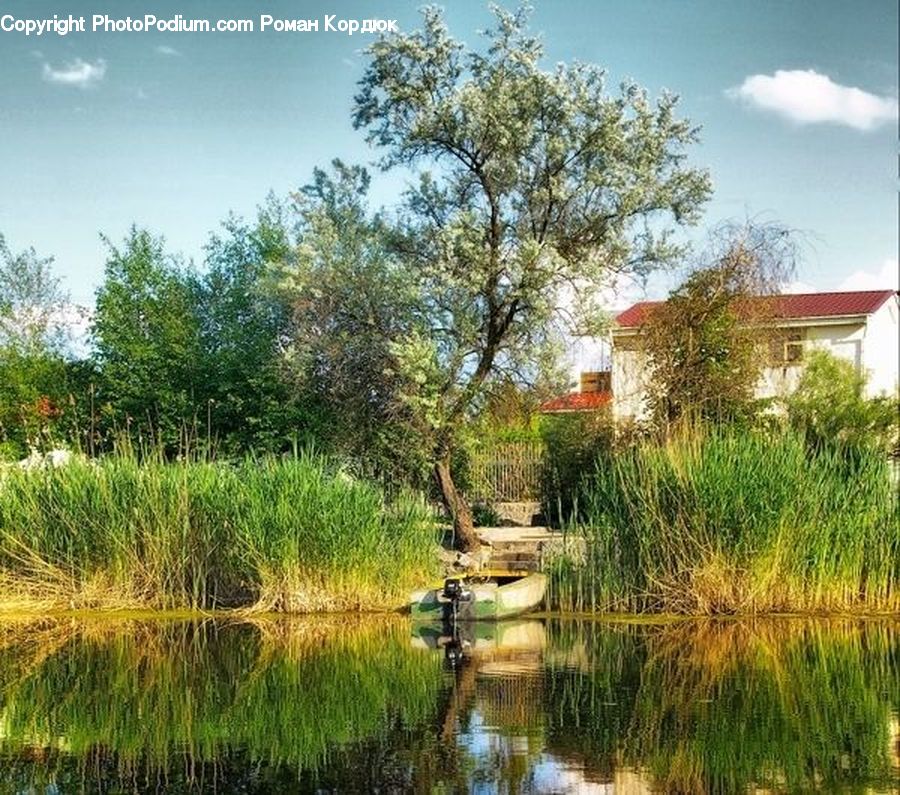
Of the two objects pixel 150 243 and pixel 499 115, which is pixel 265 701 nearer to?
pixel 499 115

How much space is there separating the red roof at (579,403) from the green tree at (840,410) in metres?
3.38

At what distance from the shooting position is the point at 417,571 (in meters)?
17.4

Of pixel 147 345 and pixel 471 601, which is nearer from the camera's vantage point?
pixel 471 601

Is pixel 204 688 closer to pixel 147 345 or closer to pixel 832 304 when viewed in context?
pixel 147 345

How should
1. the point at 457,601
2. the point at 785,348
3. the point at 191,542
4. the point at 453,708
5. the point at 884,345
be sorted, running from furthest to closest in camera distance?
the point at 884,345 → the point at 785,348 → the point at 191,542 → the point at 457,601 → the point at 453,708

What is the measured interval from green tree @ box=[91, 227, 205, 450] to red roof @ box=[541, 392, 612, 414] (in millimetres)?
6693

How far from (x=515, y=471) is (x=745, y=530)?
1107cm

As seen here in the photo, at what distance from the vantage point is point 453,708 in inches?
420

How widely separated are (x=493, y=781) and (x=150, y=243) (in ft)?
79.6

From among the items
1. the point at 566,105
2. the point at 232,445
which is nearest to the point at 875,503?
the point at 566,105

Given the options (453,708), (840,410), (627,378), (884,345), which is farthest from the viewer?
(884,345)

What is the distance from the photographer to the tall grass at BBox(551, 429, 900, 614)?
15.6 meters

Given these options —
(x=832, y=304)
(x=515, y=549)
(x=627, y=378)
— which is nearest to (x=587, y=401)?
(x=627, y=378)

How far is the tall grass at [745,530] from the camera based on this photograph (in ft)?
51.1
